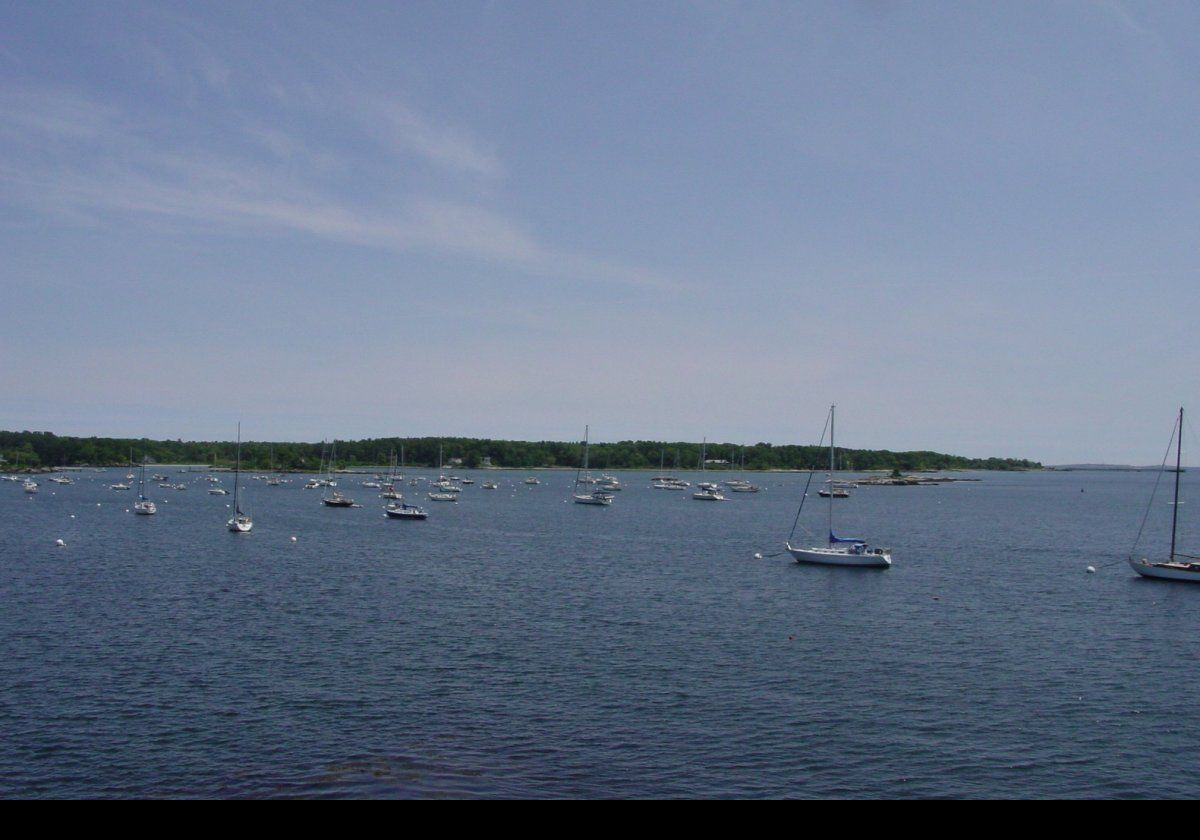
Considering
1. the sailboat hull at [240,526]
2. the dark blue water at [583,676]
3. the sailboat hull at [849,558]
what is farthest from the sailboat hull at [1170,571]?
the sailboat hull at [240,526]

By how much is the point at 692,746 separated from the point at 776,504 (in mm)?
148708

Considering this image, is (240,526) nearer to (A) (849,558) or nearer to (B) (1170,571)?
(A) (849,558)

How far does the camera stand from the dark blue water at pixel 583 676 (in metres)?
27.3

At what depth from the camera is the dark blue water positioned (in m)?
27.3

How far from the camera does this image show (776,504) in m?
175

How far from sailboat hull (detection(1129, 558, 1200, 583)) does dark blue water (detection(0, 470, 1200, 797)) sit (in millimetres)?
1795

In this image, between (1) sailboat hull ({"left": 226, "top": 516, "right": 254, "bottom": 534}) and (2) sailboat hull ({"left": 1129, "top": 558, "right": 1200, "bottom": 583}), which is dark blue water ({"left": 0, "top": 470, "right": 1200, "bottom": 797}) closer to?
(2) sailboat hull ({"left": 1129, "top": 558, "right": 1200, "bottom": 583})

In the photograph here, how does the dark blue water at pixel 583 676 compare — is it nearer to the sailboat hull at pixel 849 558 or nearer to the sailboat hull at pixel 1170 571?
the sailboat hull at pixel 849 558

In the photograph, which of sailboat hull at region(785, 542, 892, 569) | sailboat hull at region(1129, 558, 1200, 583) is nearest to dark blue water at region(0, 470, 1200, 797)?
sailboat hull at region(785, 542, 892, 569)

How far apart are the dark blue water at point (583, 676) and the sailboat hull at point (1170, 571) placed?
179 cm
